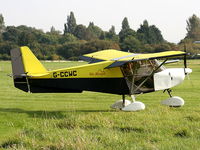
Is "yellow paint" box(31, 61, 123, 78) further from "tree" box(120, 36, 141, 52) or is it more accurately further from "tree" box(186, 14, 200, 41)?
"tree" box(186, 14, 200, 41)

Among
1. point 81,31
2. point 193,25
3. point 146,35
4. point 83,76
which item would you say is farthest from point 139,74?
point 81,31

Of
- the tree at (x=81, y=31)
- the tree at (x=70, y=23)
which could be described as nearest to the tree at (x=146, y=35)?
the tree at (x=81, y=31)

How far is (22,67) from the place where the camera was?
11.8 metres

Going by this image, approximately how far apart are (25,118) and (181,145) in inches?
230

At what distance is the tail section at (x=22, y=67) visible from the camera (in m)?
11.7

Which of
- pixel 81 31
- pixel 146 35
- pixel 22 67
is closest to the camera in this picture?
pixel 22 67

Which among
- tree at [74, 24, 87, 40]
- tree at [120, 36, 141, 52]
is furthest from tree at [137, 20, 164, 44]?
tree at [74, 24, 87, 40]

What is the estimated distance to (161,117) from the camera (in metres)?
10.0

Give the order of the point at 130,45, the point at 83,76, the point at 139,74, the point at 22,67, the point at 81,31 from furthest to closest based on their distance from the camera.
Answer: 1. the point at 81,31
2. the point at 130,45
3. the point at 139,74
4. the point at 83,76
5. the point at 22,67

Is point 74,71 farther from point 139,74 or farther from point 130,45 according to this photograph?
point 130,45

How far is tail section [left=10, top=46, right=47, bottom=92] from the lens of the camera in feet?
38.5

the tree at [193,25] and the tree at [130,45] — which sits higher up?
the tree at [193,25]

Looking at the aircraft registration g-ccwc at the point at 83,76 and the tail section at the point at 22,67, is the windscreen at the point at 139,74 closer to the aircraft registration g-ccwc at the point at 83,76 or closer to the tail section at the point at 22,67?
the aircraft registration g-ccwc at the point at 83,76

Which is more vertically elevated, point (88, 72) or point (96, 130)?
point (88, 72)
